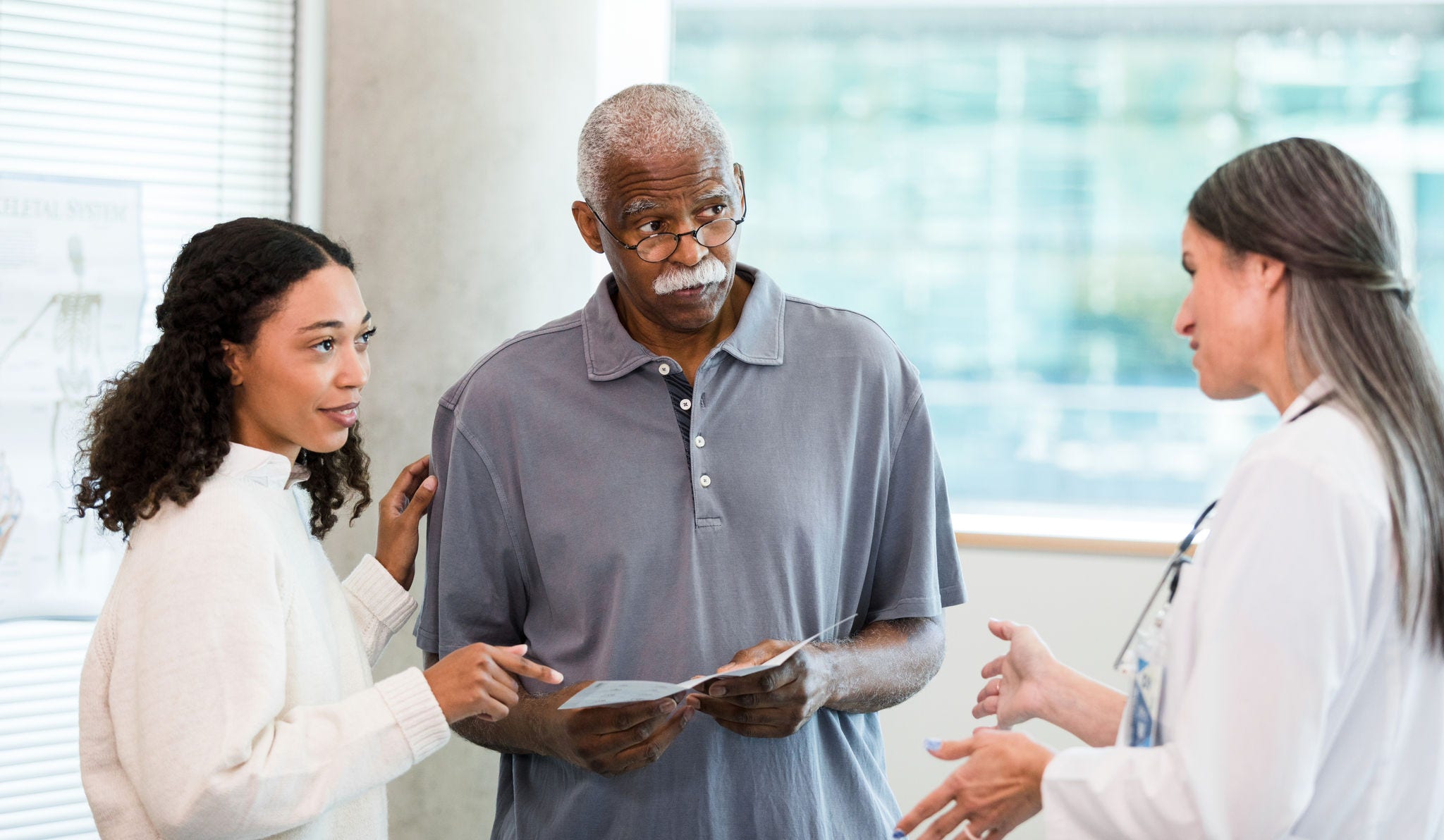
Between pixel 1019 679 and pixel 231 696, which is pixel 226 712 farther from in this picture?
pixel 1019 679

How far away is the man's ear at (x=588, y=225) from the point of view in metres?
1.91

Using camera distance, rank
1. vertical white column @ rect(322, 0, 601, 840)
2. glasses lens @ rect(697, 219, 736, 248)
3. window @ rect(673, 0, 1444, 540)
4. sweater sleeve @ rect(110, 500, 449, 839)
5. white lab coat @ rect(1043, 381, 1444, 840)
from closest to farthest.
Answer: white lab coat @ rect(1043, 381, 1444, 840), sweater sleeve @ rect(110, 500, 449, 839), glasses lens @ rect(697, 219, 736, 248), vertical white column @ rect(322, 0, 601, 840), window @ rect(673, 0, 1444, 540)

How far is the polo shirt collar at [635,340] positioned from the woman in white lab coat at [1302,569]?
2.40 ft

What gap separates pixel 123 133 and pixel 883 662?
199cm

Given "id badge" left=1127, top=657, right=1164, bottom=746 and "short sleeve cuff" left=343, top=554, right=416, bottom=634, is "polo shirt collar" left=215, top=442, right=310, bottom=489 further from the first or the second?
"id badge" left=1127, top=657, right=1164, bottom=746

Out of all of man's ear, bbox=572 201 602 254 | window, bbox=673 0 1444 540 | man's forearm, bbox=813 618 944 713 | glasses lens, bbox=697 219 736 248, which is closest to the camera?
man's forearm, bbox=813 618 944 713

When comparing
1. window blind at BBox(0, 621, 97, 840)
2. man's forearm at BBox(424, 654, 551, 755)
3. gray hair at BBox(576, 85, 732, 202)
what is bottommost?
window blind at BBox(0, 621, 97, 840)

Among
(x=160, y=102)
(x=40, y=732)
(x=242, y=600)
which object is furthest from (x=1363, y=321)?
(x=40, y=732)

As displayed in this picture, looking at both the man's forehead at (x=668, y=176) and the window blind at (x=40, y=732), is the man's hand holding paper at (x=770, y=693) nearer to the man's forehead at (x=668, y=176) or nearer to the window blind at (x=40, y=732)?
the man's forehead at (x=668, y=176)

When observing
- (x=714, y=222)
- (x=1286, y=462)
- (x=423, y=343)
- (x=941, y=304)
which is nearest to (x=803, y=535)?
(x=714, y=222)

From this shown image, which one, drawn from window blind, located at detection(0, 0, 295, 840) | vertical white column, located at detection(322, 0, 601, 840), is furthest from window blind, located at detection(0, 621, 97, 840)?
vertical white column, located at detection(322, 0, 601, 840)

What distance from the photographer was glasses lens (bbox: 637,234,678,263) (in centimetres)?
178

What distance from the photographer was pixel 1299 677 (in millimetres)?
1033

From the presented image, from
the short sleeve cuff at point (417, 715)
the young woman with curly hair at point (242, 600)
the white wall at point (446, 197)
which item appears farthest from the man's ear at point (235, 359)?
the white wall at point (446, 197)
